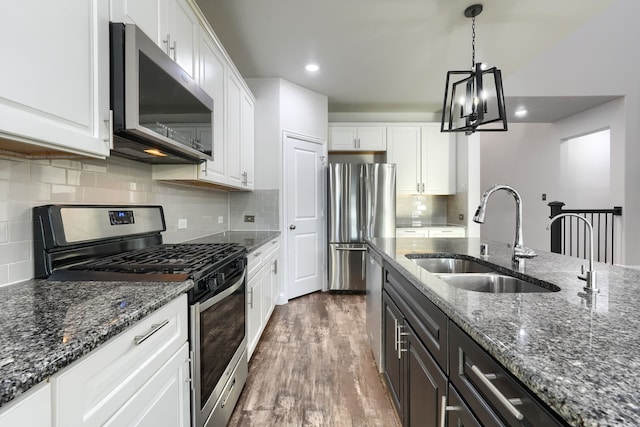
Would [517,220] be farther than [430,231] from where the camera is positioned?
No

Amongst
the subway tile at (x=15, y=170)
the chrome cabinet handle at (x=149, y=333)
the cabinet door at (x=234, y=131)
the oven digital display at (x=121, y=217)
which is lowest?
the chrome cabinet handle at (x=149, y=333)

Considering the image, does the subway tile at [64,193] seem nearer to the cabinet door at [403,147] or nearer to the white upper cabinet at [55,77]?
the white upper cabinet at [55,77]

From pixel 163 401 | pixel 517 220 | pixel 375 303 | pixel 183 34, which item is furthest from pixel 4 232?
pixel 517 220

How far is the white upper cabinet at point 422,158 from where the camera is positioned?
4.49 meters

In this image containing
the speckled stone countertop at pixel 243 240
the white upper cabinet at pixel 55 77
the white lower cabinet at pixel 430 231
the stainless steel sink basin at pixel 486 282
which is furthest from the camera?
the white lower cabinet at pixel 430 231

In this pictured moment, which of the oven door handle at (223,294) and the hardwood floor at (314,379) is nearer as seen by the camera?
the oven door handle at (223,294)

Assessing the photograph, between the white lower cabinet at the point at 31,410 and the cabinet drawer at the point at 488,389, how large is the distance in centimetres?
88

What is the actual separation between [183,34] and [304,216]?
8.11 feet

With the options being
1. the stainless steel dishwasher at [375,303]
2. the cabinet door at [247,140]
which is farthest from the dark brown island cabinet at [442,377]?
the cabinet door at [247,140]

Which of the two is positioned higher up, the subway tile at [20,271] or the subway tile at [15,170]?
the subway tile at [15,170]

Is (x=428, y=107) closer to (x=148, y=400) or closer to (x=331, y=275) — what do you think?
(x=331, y=275)

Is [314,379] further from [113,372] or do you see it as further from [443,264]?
[113,372]

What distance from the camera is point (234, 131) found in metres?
2.70

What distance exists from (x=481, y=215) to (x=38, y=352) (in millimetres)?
1626
